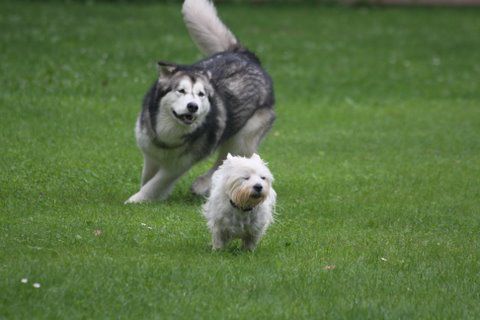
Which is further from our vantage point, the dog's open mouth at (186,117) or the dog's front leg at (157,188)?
the dog's front leg at (157,188)

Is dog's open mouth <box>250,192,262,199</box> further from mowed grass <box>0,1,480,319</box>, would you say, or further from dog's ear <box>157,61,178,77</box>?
dog's ear <box>157,61,178,77</box>

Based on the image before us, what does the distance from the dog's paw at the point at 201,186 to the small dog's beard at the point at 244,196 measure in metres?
2.87

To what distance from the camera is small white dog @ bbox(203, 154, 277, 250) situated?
7.59m

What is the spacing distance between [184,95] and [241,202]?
7.93 ft

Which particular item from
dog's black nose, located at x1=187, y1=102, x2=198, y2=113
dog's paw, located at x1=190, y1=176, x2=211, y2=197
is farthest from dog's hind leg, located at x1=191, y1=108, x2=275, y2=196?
dog's black nose, located at x1=187, y1=102, x2=198, y2=113

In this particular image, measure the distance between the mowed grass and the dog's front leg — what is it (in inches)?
9.6

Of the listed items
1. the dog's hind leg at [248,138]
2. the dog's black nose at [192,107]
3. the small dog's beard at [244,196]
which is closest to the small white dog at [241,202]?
the small dog's beard at [244,196]

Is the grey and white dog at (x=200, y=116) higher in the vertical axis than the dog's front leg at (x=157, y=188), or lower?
higher

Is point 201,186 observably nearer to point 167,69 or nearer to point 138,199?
point 138,199

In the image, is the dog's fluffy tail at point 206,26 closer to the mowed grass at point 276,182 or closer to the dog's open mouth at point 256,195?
the mowed grass at point 276,182

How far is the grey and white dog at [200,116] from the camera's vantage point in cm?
993

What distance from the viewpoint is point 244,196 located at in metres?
7.58

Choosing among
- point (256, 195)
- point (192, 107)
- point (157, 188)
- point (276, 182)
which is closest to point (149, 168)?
point (157, 188)

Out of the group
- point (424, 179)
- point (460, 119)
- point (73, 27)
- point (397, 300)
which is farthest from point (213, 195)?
point (73, 27)
